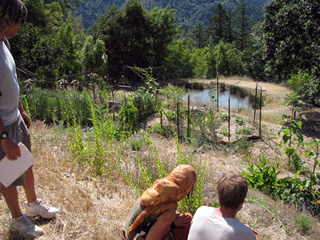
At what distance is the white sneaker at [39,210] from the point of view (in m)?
2.17

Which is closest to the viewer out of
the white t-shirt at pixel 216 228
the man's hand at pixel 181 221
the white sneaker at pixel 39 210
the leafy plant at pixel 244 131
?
the white t-shirt at pixel 216 228

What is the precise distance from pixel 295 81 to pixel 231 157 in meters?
12.7

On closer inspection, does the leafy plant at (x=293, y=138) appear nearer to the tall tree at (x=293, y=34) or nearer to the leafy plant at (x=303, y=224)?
Result: the leafy plant at (x=303, y=224)

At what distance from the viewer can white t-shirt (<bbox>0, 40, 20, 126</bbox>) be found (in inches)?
69.1

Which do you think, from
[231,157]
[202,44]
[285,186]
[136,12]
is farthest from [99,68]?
[202,44]

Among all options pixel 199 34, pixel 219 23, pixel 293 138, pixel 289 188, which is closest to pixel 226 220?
pixel 289 188

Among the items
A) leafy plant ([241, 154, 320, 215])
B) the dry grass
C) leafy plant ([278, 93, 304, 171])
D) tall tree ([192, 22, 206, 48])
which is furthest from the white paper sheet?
tall tree ([192, 22, 206, 48])

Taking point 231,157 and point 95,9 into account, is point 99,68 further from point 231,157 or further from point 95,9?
point 95,9

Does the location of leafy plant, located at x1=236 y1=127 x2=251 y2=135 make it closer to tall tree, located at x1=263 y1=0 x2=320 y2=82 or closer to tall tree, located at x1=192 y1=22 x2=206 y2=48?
tall tree, located at x1=263 y1=0 x2=320 y2=82

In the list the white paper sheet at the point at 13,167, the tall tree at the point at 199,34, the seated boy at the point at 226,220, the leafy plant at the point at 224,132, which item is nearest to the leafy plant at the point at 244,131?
the leafy plant at the point at 224,132

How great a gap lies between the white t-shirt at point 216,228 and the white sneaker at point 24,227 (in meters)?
1.12

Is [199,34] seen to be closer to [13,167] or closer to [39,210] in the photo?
[39,210]

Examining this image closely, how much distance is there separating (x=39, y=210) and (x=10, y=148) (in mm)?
644

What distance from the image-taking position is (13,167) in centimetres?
187
